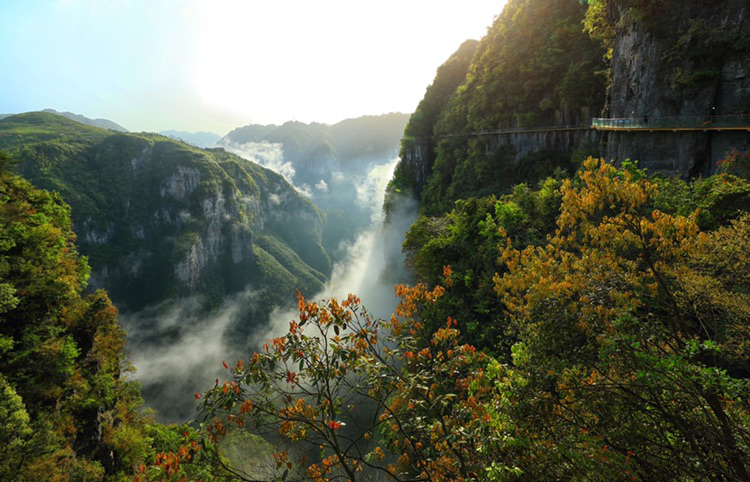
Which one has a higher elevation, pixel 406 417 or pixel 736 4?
pixel 736 4

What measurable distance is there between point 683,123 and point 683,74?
2925 millimetres

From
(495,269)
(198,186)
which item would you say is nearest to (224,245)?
(198,186)

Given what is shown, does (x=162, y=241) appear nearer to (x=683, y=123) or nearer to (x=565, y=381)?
(x=683, y=123)

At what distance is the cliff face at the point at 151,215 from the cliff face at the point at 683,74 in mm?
142353

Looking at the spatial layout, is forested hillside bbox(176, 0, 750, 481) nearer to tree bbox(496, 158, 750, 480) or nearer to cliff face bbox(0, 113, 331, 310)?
tree bbox(496, 158, 750, 480)

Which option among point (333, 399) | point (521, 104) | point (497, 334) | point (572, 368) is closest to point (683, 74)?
point (521, 104)

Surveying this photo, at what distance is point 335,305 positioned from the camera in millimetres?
6234

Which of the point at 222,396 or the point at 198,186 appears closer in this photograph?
the point at 222,396

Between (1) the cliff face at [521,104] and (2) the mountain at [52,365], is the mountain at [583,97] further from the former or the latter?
(2) the mountain at [52,365]

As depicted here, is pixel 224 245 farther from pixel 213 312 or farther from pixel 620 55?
pixel 620 55

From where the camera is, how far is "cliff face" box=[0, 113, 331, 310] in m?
121

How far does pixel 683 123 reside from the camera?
2028cm

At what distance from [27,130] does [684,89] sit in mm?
236728

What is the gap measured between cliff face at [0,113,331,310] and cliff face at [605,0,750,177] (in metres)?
142
